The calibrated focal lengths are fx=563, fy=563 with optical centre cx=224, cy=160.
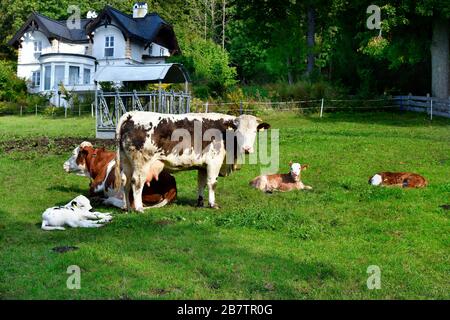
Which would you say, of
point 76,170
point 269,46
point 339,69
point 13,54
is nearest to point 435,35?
point 339,69

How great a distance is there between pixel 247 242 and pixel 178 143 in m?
3.31

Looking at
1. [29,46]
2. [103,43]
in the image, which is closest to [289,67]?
[103,43]

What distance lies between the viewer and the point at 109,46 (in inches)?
1971

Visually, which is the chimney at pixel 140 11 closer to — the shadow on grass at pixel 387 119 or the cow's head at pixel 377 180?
the shadow on grass at pixel 387 119

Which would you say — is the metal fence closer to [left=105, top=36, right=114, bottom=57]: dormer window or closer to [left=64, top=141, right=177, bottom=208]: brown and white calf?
[left=64, top=141, right=177, bottom=208]: brown and white calf

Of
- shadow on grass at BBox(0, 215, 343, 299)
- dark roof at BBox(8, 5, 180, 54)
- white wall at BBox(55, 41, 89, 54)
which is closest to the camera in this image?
shadow on grass at BBox(0, 215, 343, 299)

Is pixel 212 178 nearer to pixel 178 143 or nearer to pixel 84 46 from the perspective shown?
pixel 178 143

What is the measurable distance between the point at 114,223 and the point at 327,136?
13249 mm

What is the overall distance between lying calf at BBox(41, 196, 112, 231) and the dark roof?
40439 mm

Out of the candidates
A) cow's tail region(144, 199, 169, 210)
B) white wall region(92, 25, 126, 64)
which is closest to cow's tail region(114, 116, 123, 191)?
cow's tail region(144, 199, 169, 210)

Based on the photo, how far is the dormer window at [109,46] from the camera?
49906mm

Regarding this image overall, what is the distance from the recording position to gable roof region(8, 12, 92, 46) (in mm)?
50469

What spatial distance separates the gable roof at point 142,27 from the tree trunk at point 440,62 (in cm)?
2675

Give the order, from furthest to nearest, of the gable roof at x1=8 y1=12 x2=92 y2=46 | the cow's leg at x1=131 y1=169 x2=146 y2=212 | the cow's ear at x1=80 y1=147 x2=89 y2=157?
1. the gable roof at x1=8 y1=12 x2=92 y2=46
2. the cow's ear at x1=80 y1=147 x2=89 y2=157
3. the cow's leg at x1=131 y1=169 x2=146 y2=212
